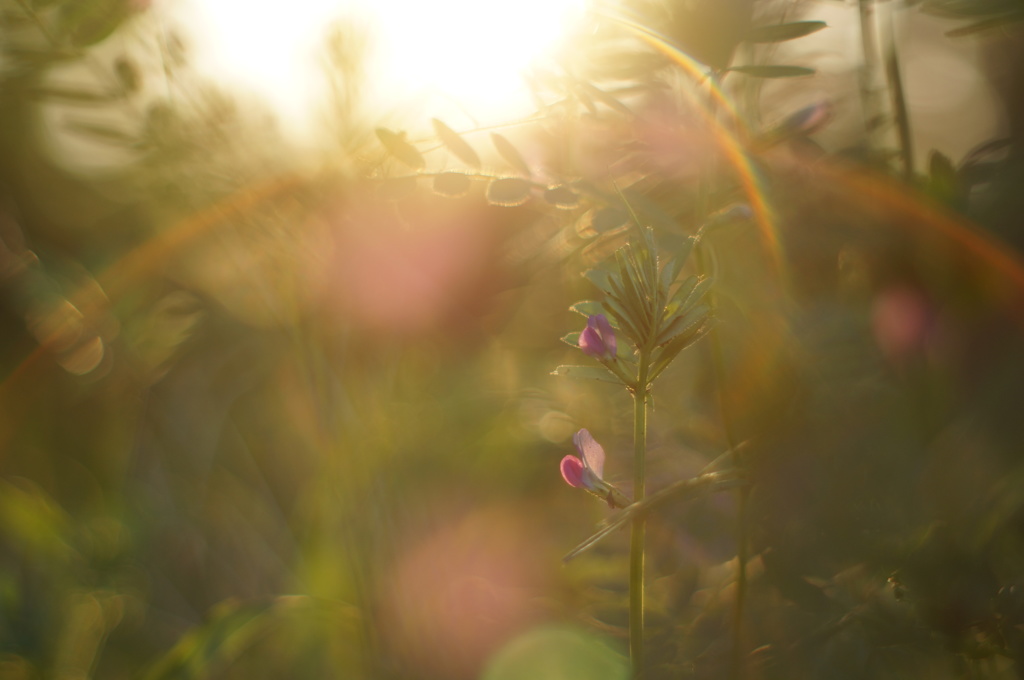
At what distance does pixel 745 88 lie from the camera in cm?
99

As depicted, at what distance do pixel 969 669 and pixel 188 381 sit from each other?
2026mm

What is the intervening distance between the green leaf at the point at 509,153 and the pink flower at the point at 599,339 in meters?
0.33

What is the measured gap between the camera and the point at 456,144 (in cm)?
77

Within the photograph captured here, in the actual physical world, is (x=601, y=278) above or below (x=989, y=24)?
below

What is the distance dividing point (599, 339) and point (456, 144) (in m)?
0.37

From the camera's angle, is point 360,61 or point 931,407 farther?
point 360,61

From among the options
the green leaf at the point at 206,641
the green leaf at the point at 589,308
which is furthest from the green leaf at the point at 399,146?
the green leaf at the point at 206,641

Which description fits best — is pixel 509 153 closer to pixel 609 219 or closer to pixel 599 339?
pixel 609 219

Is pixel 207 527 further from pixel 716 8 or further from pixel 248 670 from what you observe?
pixel 716 8

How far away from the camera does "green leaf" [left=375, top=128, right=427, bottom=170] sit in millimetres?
709

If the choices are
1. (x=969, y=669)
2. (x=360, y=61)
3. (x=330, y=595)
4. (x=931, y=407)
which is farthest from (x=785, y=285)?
(x=330, y=595)

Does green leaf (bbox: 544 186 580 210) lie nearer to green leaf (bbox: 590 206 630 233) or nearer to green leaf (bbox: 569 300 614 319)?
green leaf (bbox: 590 206 630 233)

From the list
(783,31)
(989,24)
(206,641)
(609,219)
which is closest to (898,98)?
(989,24)

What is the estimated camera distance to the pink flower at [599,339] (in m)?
0.51
